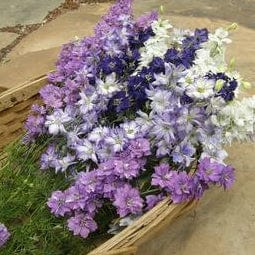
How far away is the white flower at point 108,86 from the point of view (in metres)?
1.33

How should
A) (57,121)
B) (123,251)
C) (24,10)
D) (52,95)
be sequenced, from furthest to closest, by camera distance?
(24,10) → (52,95) → (57,121) → (123,251)

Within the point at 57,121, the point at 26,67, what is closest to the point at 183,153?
the point at 57,121

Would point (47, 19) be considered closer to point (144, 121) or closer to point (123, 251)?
point (144, 121)

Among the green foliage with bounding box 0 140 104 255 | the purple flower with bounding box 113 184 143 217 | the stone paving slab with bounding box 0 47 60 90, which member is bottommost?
→ the stone paving slab with bounding box 0 47 60 90

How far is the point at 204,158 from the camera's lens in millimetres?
1232

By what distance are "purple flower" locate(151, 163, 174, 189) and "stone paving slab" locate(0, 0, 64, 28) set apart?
1501 millimetres

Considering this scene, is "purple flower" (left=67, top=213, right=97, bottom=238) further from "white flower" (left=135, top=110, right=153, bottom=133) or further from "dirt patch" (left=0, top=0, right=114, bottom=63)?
"dirt patch" (left=0, top=0, right=114, bottom=63)

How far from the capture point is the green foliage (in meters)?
1.28

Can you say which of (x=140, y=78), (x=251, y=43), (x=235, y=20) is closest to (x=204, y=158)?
(x=140, y=78)

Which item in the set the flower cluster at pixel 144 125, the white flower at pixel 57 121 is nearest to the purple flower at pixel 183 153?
the flower cluster at pixel 144 125

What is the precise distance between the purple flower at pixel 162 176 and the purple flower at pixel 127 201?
0.04 metres

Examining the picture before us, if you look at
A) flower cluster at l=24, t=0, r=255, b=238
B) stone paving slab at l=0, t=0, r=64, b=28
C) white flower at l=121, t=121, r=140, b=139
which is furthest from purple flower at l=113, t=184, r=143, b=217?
stone paving slab at l=0, t=0, r=64, b=28

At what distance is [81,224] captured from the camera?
1.24m

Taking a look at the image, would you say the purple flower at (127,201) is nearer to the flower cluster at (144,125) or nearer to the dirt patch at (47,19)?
the flower cluster at (144,125)
